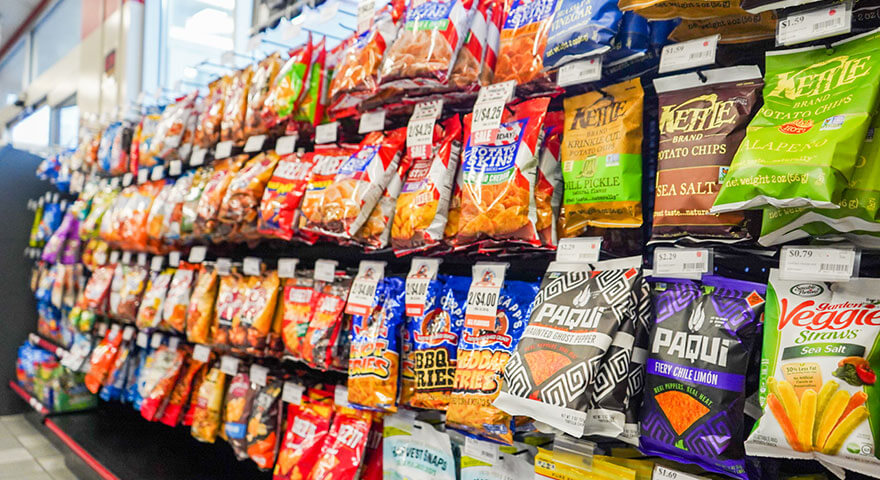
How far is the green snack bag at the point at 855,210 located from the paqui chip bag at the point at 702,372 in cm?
18

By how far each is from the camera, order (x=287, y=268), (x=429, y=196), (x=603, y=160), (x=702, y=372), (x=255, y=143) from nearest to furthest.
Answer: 1. (x=702, y=372)
2. (x=603, y=160)
3. (x=429, y=196)
4. (x=287, y=268)
5. (x=255, y=143)

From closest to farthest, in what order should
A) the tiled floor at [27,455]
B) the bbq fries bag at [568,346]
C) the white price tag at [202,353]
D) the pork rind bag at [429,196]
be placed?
the bbq fries bag at [568,346] < the pork rind bag at [429,196] < the white price tag at [202,353] < the tiled floor at [27,455]

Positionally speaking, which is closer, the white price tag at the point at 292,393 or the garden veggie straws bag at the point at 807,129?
the garden veggie straws bag at the point at 807,129

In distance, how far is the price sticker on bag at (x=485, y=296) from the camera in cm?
161

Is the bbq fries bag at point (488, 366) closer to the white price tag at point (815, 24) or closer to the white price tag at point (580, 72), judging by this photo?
the white price tag at point (580, 72)

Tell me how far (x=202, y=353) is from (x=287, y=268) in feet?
2.45

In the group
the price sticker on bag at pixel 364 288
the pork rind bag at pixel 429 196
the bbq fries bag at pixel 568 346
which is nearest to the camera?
the bbq fries bag at pixel 568 346

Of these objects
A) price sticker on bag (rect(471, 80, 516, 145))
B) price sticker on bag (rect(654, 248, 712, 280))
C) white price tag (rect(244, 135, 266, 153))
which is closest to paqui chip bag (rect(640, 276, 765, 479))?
price sticker on bag (rect(654, 248, 712, 280))

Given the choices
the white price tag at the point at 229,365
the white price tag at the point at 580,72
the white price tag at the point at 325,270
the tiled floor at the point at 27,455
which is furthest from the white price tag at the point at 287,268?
the tiled floor at the point at 27,455

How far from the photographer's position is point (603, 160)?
4.70 feet

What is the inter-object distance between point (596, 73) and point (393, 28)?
0.80m

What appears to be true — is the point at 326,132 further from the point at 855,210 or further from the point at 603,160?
the point at 855,210

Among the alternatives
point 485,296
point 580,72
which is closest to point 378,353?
point 485,296

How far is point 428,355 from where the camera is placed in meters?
1.76
